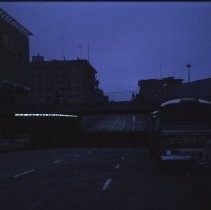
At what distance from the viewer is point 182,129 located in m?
21.3

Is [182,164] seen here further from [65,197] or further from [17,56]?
[17,56]

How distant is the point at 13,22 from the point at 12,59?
6.30m

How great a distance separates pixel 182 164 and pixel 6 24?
69.9 metres

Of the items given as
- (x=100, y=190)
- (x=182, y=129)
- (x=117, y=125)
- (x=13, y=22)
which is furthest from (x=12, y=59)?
(x=100, y=190)

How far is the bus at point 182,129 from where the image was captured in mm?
20781

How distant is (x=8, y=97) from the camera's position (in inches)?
3342

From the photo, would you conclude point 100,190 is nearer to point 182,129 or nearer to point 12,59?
point 182,129

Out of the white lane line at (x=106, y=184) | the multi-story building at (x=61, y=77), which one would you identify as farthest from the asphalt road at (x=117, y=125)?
the white lane line at (x=106, y=184)

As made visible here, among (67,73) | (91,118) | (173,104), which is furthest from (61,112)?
(67,73)

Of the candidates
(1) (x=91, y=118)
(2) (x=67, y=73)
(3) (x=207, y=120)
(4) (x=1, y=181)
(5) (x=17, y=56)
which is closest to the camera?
(4) (x=1, y=181)

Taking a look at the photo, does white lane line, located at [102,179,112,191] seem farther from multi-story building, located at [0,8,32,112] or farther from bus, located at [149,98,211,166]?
multi-story building, located at [0,8,32,112]

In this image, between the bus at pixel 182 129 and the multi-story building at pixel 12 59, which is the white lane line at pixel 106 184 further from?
the multi-story building at pixel 12 59

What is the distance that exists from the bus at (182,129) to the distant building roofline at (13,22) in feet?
215

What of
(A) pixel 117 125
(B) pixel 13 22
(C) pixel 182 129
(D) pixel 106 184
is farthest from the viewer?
(A) pixel 117 125
